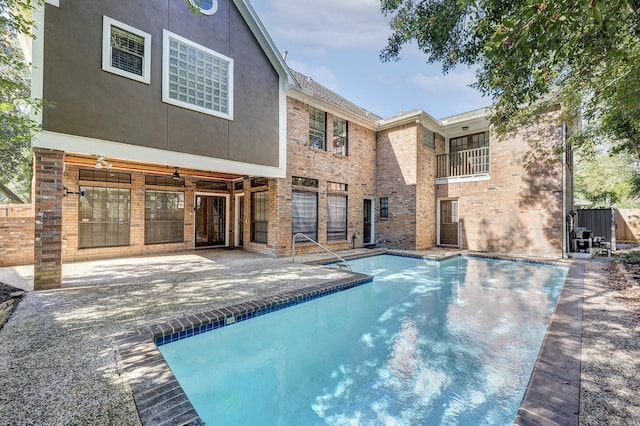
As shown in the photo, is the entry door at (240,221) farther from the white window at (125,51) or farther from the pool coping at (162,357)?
the pool coping at (162,357)

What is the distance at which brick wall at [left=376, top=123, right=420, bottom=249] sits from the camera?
432 inches

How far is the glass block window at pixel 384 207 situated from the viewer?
1194 cm

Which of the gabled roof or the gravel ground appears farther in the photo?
the gabled roof

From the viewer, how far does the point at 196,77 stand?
21.3 ft

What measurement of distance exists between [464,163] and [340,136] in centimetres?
582

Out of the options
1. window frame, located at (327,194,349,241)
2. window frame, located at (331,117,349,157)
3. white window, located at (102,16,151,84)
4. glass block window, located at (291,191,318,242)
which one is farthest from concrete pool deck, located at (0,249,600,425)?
window frame, located at (331,117,349,157)

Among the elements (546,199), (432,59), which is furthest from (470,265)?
(432,59)

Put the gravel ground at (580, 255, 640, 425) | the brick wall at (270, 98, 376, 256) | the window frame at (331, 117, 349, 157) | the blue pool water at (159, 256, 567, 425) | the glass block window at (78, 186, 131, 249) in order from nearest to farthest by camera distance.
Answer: the gravel ground at (580, 255, 640, 425) → the blue pool water at (159, 256, 567, 425) → the glass block window at (78, 186, 131, 249) → the brick wall at (270, 98, 376, 256) → the window frame at (331, 117, 349, 157)

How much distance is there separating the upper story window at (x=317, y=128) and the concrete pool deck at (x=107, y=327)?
16.1 feet

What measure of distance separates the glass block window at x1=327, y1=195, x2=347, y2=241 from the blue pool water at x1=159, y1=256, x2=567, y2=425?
4810 millimetres

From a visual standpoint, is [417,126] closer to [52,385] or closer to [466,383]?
[466,383]

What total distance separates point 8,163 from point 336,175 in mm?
15377

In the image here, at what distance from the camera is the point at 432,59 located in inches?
228

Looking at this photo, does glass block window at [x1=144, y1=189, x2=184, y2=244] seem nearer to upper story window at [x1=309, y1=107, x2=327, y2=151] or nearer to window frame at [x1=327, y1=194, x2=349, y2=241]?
upper story window at [x1=309, y1=107, x2=327, y2=151]
